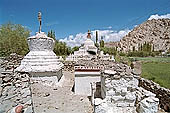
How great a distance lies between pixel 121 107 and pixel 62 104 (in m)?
2.59

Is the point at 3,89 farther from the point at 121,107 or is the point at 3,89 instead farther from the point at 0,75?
the point at 121,107

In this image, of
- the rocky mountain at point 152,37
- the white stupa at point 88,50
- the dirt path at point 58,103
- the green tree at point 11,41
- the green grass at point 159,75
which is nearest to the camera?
the dirt path at point 58,103

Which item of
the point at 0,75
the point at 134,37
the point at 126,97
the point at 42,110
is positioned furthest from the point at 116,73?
the point at 134,37

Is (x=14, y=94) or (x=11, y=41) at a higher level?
(x=11, y=41)

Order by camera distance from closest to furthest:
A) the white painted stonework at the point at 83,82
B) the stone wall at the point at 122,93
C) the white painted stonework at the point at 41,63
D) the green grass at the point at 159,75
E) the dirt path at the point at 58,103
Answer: the stone wall at the point at 122,93 < the dirt path at the point at 58,103 < the white painted stonework at the point at 83,82 < the green grass at the point at 159,75 < the white painted stonework at the point at 41,63

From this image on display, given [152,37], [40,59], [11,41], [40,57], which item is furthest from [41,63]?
[152,37]

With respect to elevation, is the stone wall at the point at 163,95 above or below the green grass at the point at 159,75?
below

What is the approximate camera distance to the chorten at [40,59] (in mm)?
8289

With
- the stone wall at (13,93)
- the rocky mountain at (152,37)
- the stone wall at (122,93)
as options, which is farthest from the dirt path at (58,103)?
the rocky mountain at (152,37)

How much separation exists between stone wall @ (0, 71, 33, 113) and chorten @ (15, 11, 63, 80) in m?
5.12

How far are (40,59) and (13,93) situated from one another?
6366 millimetres

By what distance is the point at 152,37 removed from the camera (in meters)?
119

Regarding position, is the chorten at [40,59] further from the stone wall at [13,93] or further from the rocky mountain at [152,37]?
the rocky mountain at [152,37]

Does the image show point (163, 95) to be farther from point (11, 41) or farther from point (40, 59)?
point (11, 41)
